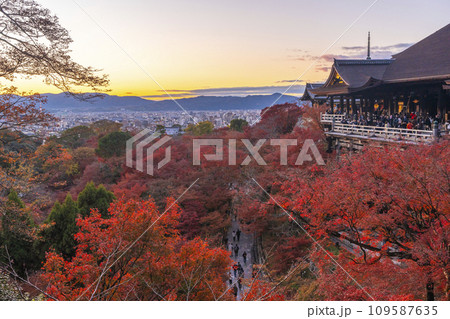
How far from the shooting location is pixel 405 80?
15172mm

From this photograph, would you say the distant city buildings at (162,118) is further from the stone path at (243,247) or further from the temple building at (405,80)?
the temple building at (405,80)

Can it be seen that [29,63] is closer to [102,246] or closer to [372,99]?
[102,246]

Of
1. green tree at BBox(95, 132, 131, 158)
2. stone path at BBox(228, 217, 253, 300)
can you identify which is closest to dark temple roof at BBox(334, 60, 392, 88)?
stone path at BBox(228, 217, 253, 300)

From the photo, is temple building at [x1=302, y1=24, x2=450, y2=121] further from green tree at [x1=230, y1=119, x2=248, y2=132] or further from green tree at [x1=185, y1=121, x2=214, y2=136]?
green tree at [x1=185, y1=121, x2=214, y2=136]

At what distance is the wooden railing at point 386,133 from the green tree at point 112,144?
61.3 ft

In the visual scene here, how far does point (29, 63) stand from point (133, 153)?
1806 cm

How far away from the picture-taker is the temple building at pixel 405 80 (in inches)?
585

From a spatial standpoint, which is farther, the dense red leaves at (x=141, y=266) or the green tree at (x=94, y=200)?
the green tree at (x=94, y=200)

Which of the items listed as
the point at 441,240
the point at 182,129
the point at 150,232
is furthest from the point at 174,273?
the point at 182,129

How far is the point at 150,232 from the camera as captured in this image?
925 cm

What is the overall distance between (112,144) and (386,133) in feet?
75.9

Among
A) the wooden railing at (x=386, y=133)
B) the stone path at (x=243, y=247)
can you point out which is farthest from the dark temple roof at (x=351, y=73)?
the stone path at (x=243, y=247)

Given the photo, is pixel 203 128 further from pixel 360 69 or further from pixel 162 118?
pixel 360 69

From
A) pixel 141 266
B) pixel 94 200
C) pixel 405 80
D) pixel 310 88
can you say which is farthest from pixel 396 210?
pixel 310 88
